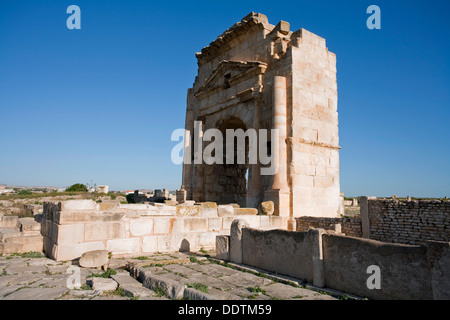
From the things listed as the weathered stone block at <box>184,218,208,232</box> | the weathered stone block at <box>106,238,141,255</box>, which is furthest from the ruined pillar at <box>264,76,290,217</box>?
the weathered stone block at <box>106,238,141,255</box>

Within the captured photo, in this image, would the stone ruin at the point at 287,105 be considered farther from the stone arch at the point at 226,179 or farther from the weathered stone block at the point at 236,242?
the weathered stone block at the point at 236,242

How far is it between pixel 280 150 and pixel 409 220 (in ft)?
15.1

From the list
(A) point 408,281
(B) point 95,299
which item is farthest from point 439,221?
(B) point 95,299

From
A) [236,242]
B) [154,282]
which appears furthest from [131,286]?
[236,242]

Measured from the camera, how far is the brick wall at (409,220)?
9142mm

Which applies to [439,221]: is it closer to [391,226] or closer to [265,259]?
[391,226]

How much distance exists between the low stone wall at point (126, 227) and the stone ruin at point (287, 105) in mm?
3198

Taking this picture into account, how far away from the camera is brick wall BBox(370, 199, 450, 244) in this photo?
9.14 m

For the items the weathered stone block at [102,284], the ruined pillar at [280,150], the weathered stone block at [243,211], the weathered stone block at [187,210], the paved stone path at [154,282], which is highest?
the ruined pillar at [280,150]

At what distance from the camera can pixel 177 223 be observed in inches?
309

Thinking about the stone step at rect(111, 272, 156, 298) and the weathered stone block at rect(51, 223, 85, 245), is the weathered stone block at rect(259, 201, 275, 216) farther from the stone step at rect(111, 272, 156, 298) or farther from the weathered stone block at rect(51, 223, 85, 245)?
the stone step at rect(111, 272, 156, 298)

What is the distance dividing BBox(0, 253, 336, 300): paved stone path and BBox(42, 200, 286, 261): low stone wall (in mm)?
515

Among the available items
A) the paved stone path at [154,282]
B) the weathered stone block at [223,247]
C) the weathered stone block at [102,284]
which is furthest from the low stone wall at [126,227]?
the weathered stone block at [102,284]

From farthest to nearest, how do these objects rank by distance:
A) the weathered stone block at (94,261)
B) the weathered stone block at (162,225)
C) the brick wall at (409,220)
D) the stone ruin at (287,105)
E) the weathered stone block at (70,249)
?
the stone ruin at (287,105)
the brick wall at (409,220)
the weathered stone block at (162,225)
the weathered stone block at (70,249)
the weathered stone block at (94,261)
